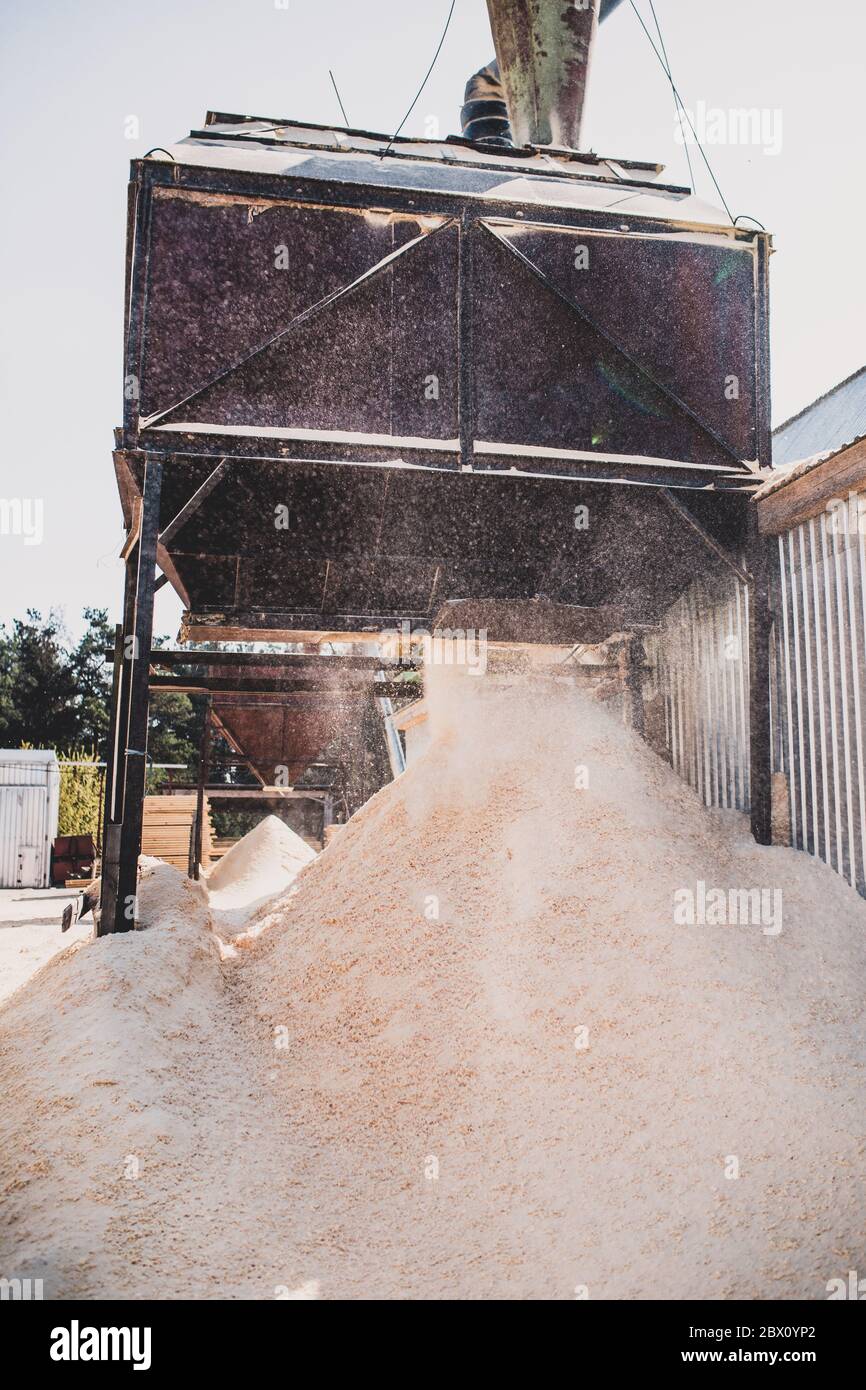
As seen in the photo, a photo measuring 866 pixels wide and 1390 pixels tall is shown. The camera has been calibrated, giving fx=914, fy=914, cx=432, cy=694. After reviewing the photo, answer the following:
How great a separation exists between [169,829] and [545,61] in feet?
37.6

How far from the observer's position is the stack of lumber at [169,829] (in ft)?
47.6

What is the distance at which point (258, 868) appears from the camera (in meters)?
13.3

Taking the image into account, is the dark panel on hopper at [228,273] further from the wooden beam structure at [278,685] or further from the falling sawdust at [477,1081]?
the wooden beam structure at [278,685]

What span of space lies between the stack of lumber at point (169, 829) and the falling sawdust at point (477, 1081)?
7274 mm

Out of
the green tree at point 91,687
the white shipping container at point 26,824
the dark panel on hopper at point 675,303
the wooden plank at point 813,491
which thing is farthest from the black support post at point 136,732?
the green tree at point 91,687

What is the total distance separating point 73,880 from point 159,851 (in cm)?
937

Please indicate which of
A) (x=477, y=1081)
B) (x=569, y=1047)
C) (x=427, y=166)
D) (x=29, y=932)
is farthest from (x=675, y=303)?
(x=29, y=932)

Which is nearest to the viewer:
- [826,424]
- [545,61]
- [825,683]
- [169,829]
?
[825,683]

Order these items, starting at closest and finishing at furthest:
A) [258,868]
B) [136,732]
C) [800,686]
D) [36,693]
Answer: [136,732]
[800,686]
[258,868]
[36,693]

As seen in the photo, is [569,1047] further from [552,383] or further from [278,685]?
[278,685]

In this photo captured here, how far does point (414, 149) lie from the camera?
8117mm

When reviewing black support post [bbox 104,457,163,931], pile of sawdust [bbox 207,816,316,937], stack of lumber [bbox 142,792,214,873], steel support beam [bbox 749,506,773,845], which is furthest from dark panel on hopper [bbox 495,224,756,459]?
stack of lumber [bbox 142,792,214,873]

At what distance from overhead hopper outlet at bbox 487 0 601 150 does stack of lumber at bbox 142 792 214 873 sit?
10309 mm

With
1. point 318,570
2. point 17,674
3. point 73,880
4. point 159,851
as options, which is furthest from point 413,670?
point 17,674
